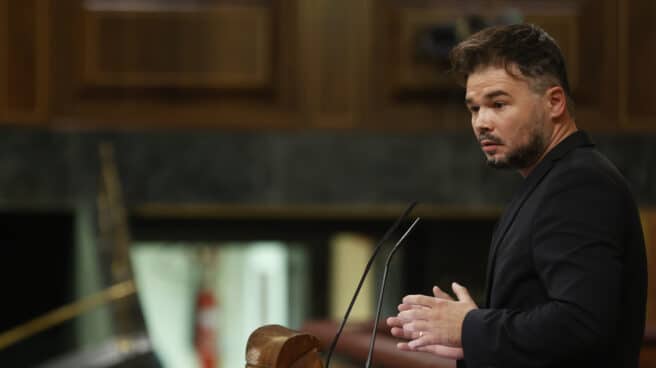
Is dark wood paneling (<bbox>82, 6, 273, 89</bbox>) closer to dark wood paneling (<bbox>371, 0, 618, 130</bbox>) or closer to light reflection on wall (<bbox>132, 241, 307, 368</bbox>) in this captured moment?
dark wood paneling (<bbox>371, 0, 618, 130</bbox>)

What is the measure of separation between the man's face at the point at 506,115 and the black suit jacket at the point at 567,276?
3cm

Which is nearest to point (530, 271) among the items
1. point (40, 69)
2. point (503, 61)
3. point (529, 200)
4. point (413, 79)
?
point (529, 200)

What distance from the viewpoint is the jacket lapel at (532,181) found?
1.31 meters

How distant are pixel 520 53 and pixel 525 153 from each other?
0.39 feet

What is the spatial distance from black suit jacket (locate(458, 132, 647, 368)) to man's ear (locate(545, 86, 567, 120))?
34 mm

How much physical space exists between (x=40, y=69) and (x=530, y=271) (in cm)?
234

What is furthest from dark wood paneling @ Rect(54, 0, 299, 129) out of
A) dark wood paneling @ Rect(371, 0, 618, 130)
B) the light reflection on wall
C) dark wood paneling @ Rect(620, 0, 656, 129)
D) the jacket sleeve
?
the jacket sleeve

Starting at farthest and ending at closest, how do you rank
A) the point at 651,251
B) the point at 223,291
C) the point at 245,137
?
1. the point at 223,291
2. the point at 245,137
3. the point at 651,251

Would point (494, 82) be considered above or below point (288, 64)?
above

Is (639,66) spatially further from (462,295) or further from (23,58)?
(462,295)

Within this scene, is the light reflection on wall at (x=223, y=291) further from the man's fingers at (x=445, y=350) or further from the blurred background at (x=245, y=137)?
the man's fingers at (x=445, y=350)

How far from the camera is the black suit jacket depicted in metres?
1.18

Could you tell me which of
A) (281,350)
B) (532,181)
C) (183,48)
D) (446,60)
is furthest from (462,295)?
(183,48)

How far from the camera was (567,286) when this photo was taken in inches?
46.3
